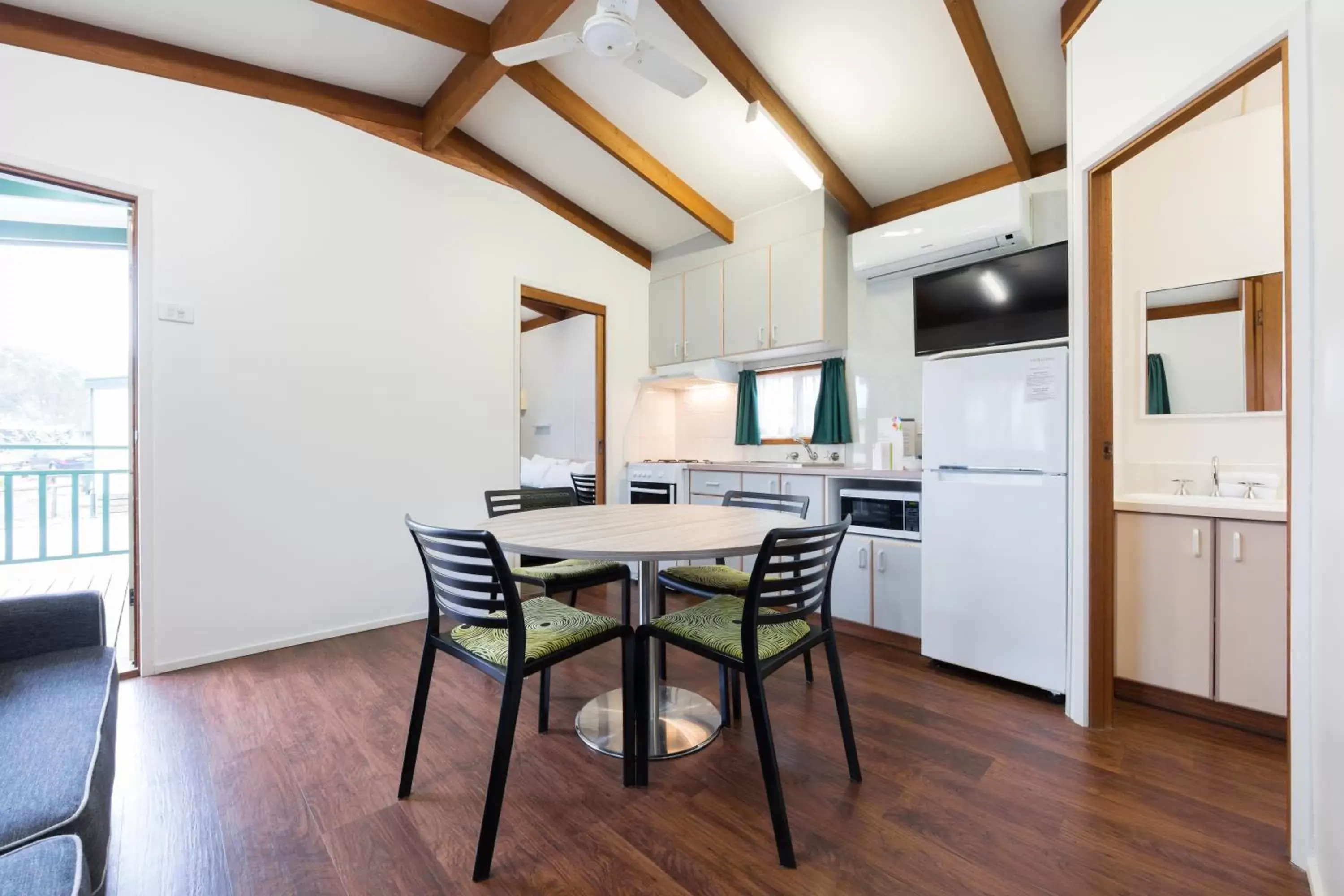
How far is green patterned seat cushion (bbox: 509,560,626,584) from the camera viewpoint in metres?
2.30

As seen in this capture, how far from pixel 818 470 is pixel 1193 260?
1935 millimetres

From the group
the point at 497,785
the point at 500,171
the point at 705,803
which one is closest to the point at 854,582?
the point at 705,803

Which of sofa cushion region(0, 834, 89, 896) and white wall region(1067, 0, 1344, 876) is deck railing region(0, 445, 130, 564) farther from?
white wall region(1067, 0, 1344, 876)

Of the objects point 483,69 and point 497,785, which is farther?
point 483,69

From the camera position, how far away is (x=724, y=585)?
2.23 metres

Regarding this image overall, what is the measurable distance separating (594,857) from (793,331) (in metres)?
3.10

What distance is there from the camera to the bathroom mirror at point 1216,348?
93.0 inches

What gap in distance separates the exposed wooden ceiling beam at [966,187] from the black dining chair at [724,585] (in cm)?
207

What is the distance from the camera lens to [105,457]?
4707 millimetres

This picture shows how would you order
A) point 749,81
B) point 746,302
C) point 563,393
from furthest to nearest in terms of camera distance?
point 563,393, point 746,302, point 749,81

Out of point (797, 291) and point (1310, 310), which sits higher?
point (797, 291)

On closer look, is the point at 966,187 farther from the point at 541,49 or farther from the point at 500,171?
the point at 500,171

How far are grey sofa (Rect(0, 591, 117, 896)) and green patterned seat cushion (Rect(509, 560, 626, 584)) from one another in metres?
1.21

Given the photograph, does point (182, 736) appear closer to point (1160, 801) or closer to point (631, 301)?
point (1160, 801)
